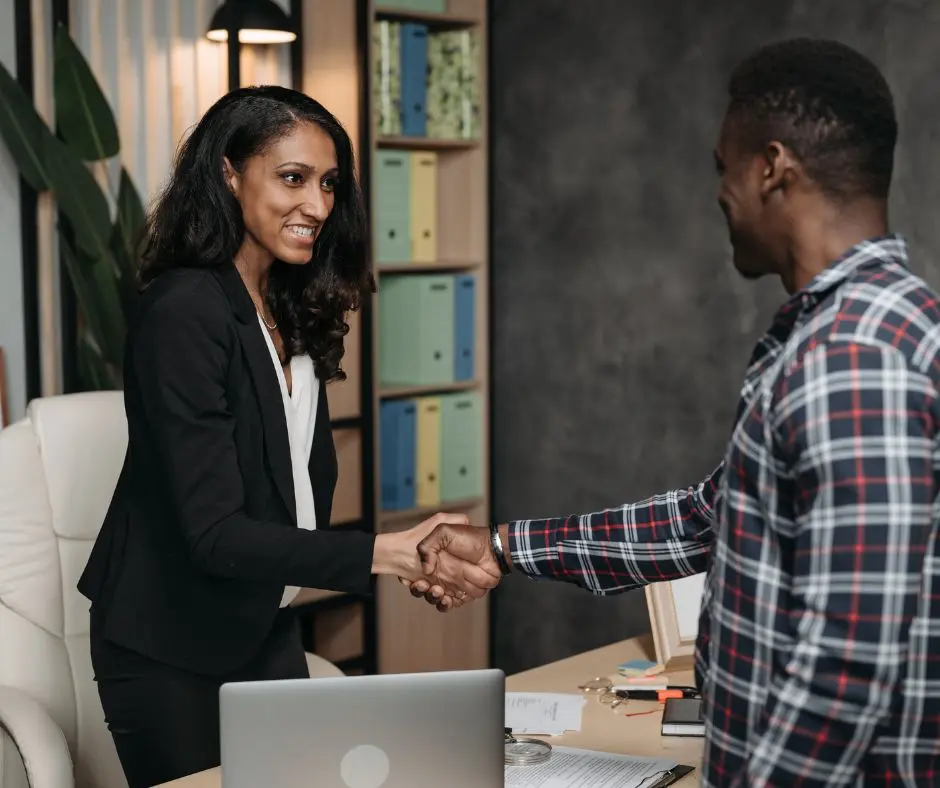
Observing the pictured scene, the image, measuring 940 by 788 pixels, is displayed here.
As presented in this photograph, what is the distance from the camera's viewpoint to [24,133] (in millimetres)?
3039

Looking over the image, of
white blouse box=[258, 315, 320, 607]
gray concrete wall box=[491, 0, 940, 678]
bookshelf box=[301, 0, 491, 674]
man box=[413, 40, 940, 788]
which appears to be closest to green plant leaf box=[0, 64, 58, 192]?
bookshelf box=[301, 0, 491, 674]

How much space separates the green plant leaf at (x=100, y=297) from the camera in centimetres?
310

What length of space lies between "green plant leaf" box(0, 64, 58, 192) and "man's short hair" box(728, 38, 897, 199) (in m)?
2.23

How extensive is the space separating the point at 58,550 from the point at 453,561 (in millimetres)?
791

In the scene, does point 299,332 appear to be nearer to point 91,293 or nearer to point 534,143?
point 91,293

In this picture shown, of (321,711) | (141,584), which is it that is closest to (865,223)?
(321,711)

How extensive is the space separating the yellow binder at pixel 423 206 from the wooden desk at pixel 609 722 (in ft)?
6.00

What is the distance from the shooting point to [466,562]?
2143 millimetres

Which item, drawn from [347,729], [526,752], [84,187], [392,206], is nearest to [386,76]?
[392,206]

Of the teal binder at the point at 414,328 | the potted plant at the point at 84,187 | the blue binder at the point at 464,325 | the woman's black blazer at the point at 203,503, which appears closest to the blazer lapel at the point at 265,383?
the woman's black blazer at the point at 203,503

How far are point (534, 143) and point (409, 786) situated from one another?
9.55 ft

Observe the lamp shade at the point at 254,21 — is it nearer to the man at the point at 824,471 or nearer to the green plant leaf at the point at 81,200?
the green plant leaf at the point at 81,200

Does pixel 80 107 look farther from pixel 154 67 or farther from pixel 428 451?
pixel 428 451

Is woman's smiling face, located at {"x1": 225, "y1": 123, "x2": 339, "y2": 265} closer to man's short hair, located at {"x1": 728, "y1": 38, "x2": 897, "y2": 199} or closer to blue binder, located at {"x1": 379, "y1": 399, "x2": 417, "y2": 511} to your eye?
man's short hair, located at {"x1": 728, "y1": 38, "x2": 897, "y2": 199}
